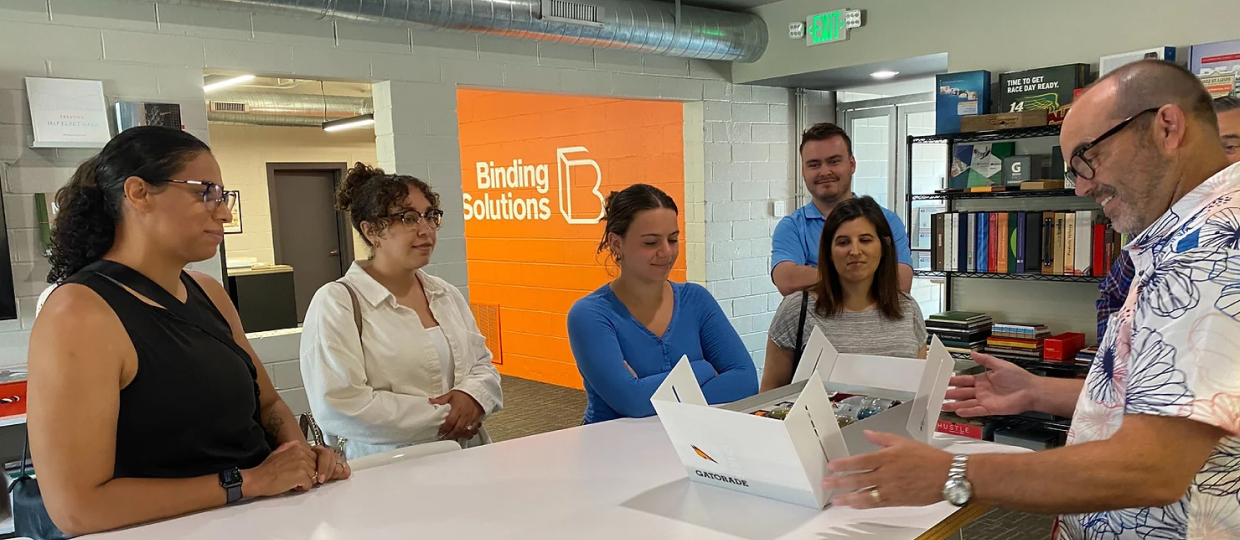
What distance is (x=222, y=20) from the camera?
3.54 meters

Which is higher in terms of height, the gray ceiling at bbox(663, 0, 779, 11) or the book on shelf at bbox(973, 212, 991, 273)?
the gray ceiling at bbox(663, 0, 779, 11)

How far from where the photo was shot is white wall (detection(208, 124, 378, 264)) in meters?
8.73

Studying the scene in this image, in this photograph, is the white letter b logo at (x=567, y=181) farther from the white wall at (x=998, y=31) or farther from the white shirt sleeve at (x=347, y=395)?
the white shirt sleeve at (x=347, y=395)

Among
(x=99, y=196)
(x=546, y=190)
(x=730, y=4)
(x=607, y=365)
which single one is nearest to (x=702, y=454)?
(x=607, y=365)

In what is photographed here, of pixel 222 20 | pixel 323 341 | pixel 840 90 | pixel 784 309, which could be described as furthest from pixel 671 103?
pixel 323 341

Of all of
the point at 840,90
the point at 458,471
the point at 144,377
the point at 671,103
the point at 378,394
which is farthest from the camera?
the point at 840,90

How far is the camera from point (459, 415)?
7.01ft

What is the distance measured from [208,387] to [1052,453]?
56.2 inches

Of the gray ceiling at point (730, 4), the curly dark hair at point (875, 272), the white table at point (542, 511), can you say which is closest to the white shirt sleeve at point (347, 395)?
the white table at point (542, 511)

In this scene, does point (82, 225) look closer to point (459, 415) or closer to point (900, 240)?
point (459, 415)

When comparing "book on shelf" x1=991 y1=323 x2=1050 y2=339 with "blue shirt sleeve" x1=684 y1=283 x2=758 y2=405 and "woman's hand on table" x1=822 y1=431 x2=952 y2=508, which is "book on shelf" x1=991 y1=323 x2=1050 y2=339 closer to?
"blue shirt sleeve" x1=684 y1=283 x2=758 y2=405

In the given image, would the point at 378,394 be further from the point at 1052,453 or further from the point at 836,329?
the point at 1052,453

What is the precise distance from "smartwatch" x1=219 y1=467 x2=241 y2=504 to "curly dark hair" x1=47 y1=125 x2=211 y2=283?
478 millimetres

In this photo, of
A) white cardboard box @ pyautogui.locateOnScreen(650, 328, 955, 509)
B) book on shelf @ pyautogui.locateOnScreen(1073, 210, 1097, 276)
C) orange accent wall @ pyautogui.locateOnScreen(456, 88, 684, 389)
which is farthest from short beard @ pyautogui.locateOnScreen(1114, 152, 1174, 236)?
orange accent wall @ pyautogui.locateOnScreen(456, 88, 684, 389)
